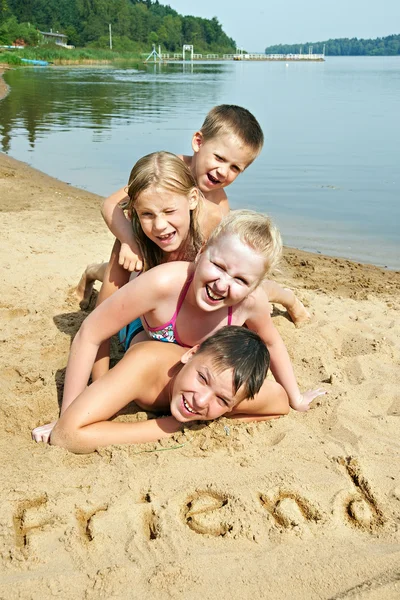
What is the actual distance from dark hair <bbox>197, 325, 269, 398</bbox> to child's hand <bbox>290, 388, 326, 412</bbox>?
0.53 metres

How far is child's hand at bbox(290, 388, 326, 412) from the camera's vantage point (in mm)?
3203

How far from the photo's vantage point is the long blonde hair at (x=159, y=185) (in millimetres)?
3090

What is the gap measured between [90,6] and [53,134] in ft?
319

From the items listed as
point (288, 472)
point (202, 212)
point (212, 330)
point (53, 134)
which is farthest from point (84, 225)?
point (53, 134)

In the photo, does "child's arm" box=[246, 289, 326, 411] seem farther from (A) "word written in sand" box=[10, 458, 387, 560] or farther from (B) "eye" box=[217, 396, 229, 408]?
(A) "word written in sand" box=[10, 458, 387, 560]

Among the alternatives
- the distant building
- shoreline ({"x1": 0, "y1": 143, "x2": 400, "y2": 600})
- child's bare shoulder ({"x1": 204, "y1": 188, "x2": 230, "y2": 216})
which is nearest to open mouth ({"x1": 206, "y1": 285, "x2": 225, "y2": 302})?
shoreline ({"x1": 0, "y1": 143, "x2": 400, "y2": 600})

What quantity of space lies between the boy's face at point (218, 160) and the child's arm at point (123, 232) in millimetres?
574

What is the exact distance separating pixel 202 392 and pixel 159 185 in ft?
3.61

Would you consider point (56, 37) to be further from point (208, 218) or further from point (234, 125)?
point (208, 218)

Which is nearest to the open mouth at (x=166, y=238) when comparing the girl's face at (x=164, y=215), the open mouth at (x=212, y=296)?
the girl's face at (x=164, y=215)

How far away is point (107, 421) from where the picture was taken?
9.34ft

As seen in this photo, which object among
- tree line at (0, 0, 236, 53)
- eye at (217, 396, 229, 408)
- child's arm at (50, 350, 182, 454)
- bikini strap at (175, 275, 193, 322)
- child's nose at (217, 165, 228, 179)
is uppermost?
tree line at (0, 0, 236, 53)

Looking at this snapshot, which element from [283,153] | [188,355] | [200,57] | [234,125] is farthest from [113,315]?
[200,57]

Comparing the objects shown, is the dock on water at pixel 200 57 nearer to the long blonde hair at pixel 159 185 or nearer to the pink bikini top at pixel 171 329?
the long blonde hair at pixel 159 185
